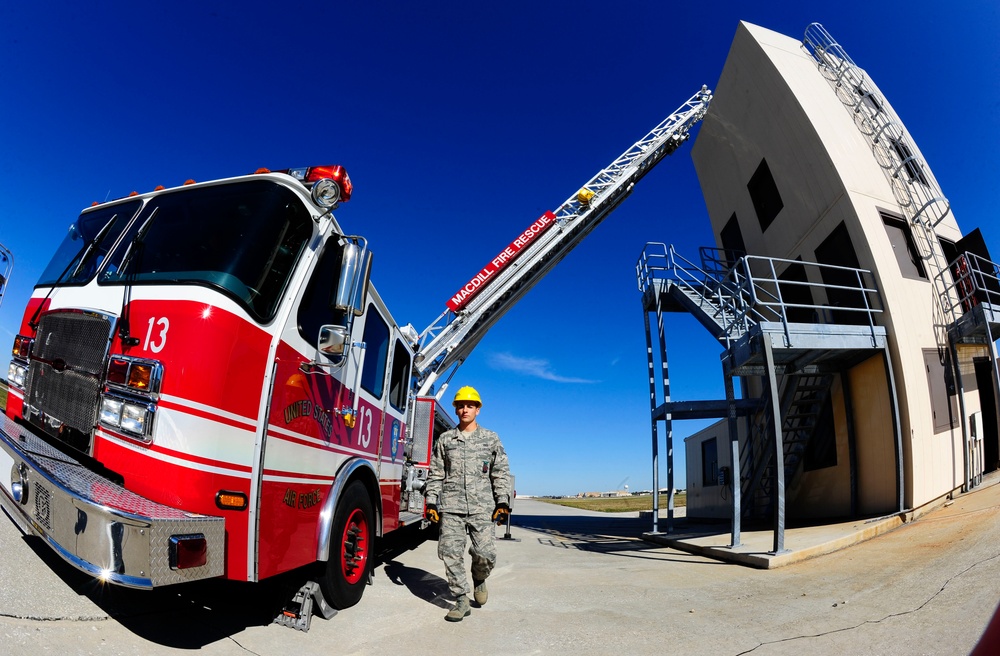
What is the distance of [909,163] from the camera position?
1110 centimetres

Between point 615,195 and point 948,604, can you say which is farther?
point 615,195

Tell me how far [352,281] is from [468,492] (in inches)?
79.6

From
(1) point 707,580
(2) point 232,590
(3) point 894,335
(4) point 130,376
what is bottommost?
(1) point 707,580

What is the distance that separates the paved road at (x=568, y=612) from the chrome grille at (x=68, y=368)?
985mm

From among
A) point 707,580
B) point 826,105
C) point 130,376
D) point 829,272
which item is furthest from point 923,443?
point 130,376

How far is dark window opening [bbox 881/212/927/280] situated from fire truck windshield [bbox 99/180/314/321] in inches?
429

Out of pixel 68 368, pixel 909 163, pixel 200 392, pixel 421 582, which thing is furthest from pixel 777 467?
pixel 909 163

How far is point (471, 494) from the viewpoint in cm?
441

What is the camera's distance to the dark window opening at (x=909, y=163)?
11141 mm

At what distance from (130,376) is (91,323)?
68 centimetres

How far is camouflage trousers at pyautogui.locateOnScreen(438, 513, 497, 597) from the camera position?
4.27 meters

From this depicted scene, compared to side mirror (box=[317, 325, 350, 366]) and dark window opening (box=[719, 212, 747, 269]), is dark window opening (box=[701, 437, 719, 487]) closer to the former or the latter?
dark window opening (box=[719, 212, 747, 269])

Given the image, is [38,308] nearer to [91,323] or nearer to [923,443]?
[91,323]

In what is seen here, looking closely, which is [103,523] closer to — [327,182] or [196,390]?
[196,390]
